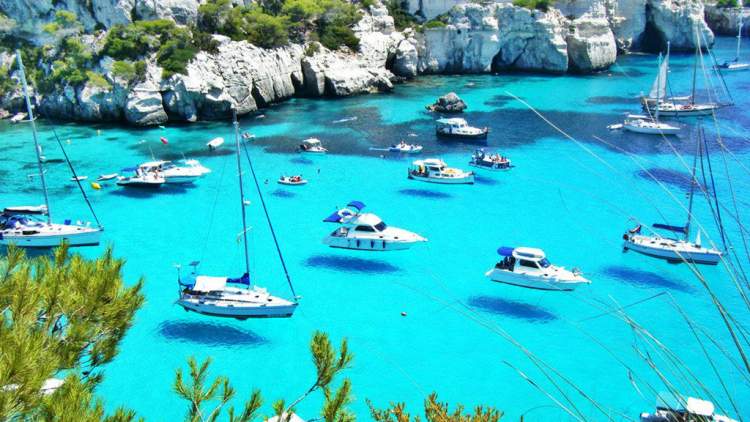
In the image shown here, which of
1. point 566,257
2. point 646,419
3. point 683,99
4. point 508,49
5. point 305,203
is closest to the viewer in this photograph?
point 646,419

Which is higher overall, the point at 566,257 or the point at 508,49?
the point at 508,49

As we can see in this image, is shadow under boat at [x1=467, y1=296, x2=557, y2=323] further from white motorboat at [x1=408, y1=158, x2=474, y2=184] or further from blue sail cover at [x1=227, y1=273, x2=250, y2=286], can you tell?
white motorboat at [x1=408, y1=158, x2=474, y2=184]

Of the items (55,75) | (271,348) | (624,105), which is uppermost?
(55,75)

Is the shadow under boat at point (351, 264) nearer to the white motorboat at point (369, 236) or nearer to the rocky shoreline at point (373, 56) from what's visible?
the white motorboat at point (369, 236)


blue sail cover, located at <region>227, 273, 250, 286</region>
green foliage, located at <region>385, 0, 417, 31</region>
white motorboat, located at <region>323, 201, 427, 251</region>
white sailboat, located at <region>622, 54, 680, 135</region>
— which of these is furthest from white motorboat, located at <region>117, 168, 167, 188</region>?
green foliage, located at <region>385, 0, 417, 31</region>

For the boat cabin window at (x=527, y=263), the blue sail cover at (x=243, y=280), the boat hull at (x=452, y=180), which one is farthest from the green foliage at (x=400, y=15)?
the blue sail cover at (x=243, y=280)

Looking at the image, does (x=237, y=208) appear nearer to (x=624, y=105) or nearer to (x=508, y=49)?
(x=624, y=105)

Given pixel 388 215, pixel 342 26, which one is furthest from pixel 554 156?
pixel 342 26
